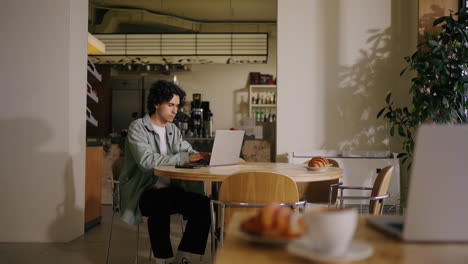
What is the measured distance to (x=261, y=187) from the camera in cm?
195

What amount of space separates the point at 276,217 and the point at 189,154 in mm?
2149

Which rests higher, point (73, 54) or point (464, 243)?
point (73, 54)

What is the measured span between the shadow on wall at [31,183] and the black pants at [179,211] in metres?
1.49

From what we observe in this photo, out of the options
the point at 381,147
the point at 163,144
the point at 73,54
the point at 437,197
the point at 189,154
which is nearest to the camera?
the point at 437,197

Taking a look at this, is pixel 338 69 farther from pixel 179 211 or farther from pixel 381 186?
pixel 179 211

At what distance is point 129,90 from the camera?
904 cm

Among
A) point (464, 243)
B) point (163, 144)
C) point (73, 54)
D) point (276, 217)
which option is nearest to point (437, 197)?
point (464, 243)

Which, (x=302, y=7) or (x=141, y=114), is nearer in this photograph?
(x=302, y=7)

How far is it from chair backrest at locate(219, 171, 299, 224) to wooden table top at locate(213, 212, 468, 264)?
1110 millimetres

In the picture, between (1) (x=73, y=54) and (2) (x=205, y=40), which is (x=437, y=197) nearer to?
(1) (x=73, y=54)

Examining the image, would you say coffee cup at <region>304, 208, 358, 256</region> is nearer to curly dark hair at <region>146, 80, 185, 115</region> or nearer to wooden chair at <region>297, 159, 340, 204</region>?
curly dark hair at <region>146, 80, 185, 115</region>

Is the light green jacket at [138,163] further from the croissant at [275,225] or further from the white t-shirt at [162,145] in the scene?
the croissant at [275,225]

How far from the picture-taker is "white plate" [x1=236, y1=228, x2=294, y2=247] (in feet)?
2.38

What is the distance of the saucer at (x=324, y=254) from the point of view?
637mm
